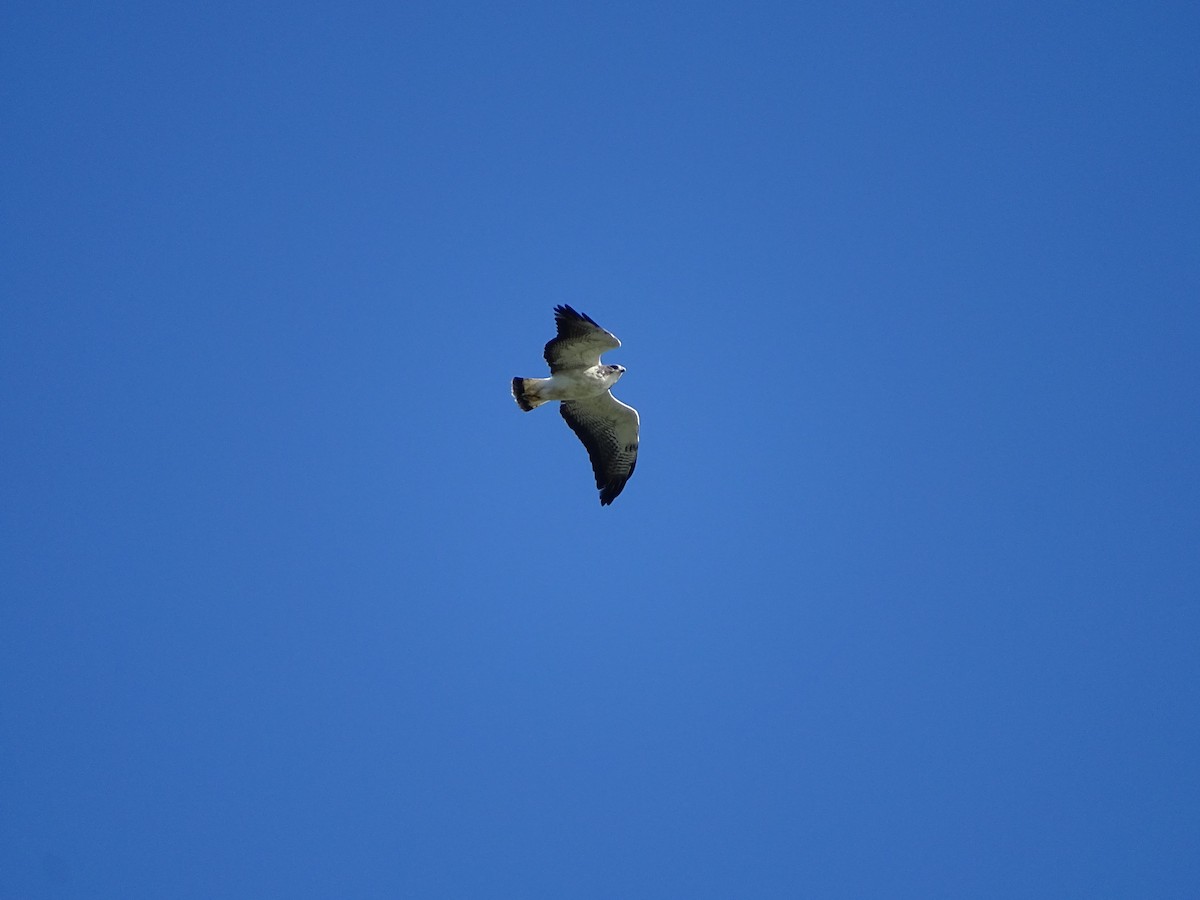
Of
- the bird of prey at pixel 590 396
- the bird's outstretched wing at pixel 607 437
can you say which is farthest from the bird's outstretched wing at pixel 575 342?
the bird's outstretched wing at pixel 607 437

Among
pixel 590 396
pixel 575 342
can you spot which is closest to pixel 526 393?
pixel 590 396

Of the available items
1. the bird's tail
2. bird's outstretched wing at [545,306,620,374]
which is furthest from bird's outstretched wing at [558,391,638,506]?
bird's outstretched wing at [545,306,620,374]

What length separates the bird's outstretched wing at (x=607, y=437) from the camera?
14.5m

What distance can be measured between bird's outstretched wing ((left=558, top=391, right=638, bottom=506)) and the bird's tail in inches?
18.5

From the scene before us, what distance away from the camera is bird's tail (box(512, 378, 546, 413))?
14164 mm

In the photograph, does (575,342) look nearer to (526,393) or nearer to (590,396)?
(590,396)

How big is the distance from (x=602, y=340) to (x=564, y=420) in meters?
1.71

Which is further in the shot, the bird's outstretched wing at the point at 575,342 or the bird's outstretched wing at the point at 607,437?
the bird's outstretched wing at the point at 607,437

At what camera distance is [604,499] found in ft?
47.6

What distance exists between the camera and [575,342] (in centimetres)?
1347

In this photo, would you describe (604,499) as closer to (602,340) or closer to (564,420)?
(564,420)

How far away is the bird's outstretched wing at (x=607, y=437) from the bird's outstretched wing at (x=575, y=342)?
31.2 inches

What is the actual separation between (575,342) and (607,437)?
1.90m

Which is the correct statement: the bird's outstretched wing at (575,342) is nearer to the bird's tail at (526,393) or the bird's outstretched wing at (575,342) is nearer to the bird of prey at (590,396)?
the bird of prey at (590,396)
